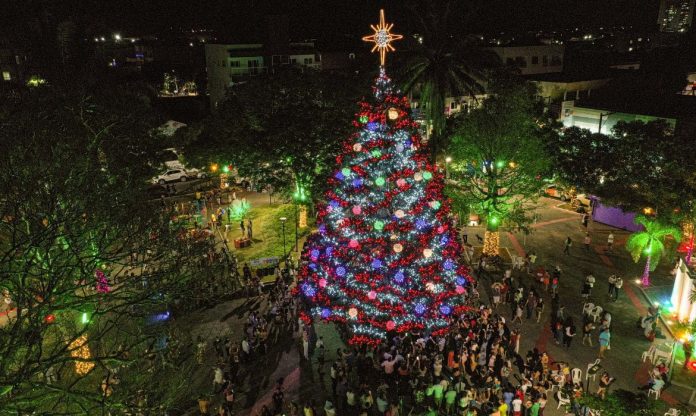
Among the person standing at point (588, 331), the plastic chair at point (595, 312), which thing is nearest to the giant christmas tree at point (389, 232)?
the person standing at point (588, 331)

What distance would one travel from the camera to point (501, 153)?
1003 inches

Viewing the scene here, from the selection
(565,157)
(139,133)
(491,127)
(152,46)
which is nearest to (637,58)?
(565,157)

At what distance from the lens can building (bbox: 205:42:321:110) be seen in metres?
55.0

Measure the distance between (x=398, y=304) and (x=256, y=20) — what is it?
5988 centimetres

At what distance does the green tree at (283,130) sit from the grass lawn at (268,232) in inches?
99.3

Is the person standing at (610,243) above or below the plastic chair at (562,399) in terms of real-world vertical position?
above

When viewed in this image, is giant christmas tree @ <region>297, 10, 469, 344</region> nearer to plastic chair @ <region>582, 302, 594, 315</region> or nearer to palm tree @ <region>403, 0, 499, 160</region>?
plastic chair @ <region>582, 302, 594, 315</region>

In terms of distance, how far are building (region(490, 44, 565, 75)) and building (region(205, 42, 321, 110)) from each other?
21296 millimetres

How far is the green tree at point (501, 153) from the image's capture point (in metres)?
25.3

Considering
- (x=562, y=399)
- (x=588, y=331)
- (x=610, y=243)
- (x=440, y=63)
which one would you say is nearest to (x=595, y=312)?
(x=588, y=331)

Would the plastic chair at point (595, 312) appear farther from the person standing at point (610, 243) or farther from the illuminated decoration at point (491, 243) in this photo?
the person standing at point (610, 243)

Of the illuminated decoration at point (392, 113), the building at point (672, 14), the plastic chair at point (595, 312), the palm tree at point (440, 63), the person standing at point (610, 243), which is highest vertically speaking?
the building at point (672, 14)

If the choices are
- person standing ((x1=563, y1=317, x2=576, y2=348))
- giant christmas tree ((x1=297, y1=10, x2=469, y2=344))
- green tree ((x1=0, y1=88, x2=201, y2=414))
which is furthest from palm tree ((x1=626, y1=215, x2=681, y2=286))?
green tree ((x1=0, y1=88, x2=201, y2=414))

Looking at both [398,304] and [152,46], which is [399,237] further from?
[152,46]
